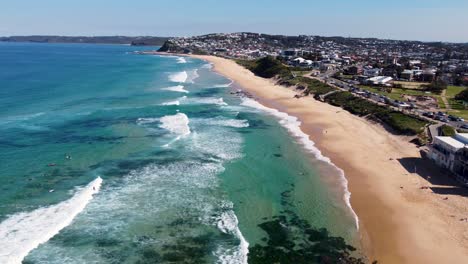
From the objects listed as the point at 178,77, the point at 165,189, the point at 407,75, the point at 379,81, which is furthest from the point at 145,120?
the point at 407,75

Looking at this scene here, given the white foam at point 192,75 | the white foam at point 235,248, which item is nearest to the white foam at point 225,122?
the white foam at point 235,248

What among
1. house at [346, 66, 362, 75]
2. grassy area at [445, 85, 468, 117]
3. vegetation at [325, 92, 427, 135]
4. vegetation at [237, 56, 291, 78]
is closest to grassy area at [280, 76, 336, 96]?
vegetation at [325, 92, 427, 135]

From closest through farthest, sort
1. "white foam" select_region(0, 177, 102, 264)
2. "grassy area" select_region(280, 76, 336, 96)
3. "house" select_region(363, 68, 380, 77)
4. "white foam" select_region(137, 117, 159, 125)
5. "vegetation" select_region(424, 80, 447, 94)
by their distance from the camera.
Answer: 1. "white foam" select_region(0, 177, 102, 264)
2. "white foam" select_region(137, 117, 159, 125)
3. "vegetation" select_region(424, 80, 447, 94)
4. "grassy area" select_region(280, 76, 336, 96)
5. "house" select_region(363, 68, 380, 77)

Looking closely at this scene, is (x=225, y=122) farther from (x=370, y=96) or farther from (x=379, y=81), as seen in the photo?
(x=379, y=81)

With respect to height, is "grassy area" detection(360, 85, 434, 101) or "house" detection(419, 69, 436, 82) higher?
"house" detection(419, 69, 436, 82)

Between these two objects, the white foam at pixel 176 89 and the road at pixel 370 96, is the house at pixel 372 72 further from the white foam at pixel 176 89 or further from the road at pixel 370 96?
the white foam at pixel 176 89

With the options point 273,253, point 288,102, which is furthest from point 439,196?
point 288,102

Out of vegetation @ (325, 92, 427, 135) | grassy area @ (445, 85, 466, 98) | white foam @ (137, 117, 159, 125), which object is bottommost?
white foam @ (137, 117, 159, 125)

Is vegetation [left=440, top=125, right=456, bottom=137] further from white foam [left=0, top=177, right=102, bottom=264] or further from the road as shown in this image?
white foam [left=0, top=177, right=102, bottom=264]
